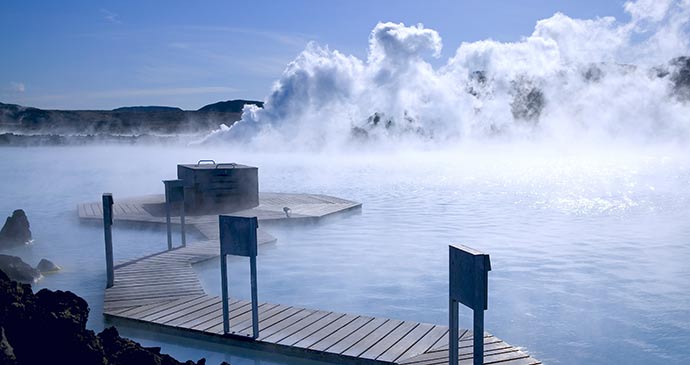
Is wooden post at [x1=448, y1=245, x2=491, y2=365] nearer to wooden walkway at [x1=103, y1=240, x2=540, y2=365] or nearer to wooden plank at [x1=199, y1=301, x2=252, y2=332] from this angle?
wooden walkway at [x1=103, y1=240, x2=540, y2=365]

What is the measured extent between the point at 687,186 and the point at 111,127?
7171 cm

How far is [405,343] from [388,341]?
0.12m

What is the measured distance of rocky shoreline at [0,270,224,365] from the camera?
3066 millimetres

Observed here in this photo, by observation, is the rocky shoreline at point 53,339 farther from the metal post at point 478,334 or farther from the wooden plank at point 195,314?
the metal post at point 478,334

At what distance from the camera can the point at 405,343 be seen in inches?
170

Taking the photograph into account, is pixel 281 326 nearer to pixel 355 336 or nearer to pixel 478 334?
pixel 355 336

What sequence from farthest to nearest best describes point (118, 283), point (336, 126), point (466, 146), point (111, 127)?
point (111, 127) → point (466, 146) → point (336, 126) → point (118, 283)

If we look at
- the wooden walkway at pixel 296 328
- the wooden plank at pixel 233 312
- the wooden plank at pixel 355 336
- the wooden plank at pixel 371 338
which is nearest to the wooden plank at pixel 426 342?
the wooden walkway at pixel 296 328

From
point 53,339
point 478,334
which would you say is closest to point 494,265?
point 478,334

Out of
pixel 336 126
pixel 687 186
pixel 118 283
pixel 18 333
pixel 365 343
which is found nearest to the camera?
pixel 18 333

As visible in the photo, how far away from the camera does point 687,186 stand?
757 inches

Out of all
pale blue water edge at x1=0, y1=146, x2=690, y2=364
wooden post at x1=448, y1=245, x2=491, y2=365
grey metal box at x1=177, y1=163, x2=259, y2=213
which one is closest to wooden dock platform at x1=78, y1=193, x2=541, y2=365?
pale blue water edge at x1=0, y1=146, x2=690, y2=364

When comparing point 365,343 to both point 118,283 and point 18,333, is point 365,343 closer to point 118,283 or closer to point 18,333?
point 18,333

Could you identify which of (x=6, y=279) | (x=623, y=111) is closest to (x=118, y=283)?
(x=6, y=279)
